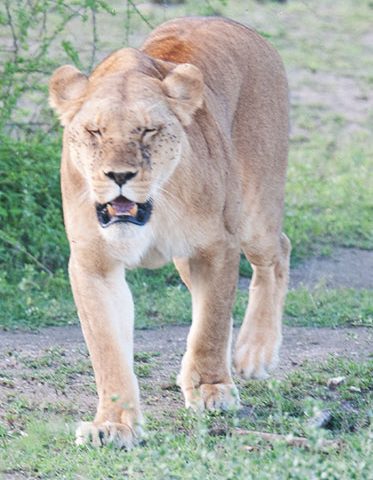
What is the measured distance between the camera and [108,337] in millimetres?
4312

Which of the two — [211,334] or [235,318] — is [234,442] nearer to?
[211,334]

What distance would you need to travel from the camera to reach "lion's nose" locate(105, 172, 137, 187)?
3973 mm

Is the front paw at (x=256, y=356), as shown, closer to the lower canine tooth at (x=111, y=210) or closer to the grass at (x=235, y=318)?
the grass at (x=235, y=318)

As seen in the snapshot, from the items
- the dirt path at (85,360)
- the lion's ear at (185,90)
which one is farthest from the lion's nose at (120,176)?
the dirt path at (85,360)

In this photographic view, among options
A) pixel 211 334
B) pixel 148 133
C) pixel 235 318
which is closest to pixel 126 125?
pixel 148 133

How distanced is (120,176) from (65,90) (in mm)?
476

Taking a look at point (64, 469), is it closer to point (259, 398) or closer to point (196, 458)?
point (196, 458)

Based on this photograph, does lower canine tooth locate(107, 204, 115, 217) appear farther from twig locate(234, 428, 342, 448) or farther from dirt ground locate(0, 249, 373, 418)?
dirt ground locate(0, 249, 373, 418)

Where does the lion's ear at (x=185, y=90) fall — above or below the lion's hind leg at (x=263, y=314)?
above

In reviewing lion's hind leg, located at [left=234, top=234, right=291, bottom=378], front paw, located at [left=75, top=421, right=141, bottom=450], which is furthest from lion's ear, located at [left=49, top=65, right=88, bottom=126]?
lion's hind leg, located at [left=234, top=234, right=291, bottom=378]

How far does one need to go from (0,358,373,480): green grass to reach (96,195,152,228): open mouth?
578mm

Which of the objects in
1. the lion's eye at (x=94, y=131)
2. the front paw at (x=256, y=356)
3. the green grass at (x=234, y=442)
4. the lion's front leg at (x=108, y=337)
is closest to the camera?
the green grass at (x=234, y=442)

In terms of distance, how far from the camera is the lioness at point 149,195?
161 inches

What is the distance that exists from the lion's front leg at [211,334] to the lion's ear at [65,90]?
59 centimetres
